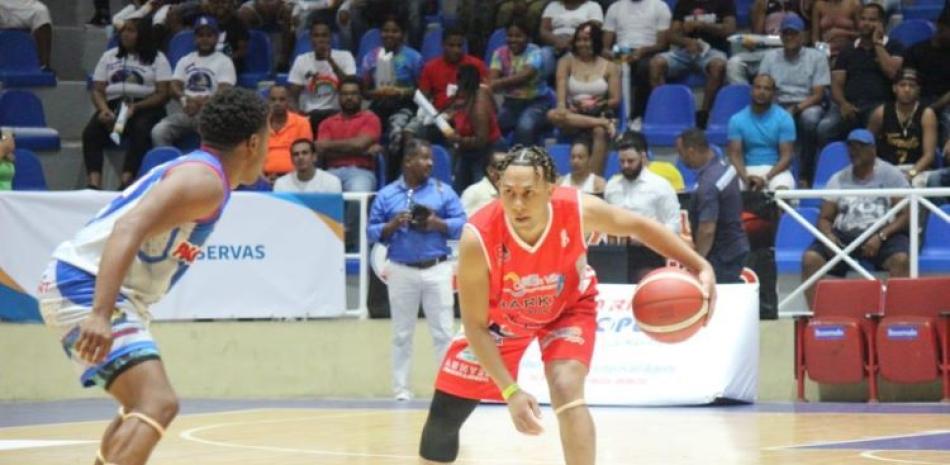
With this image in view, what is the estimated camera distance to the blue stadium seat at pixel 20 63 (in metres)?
19.7

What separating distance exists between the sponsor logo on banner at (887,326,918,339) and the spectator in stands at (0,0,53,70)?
10796mm

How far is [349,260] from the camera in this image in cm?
1603

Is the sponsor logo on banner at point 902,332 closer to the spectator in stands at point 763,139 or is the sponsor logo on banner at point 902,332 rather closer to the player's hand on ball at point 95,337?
the spectator in stands at point 763,139

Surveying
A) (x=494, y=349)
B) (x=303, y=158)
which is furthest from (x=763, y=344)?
(x=494, y=349)

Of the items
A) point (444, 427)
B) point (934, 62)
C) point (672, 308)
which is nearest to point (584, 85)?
point (934, 62)

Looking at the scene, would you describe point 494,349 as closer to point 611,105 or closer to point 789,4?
point 611,105

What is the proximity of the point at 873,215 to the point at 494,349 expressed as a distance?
8.60m

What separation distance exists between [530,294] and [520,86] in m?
10.3

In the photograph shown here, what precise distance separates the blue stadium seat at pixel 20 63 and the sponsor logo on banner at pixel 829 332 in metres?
9.94

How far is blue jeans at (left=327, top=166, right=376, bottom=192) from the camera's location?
16300 mm

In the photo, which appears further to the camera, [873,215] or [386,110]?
[386,110]

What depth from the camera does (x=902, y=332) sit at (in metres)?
14.2

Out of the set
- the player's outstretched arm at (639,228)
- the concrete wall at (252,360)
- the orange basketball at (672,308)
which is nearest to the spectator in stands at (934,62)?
the concrete wall at (252,360)

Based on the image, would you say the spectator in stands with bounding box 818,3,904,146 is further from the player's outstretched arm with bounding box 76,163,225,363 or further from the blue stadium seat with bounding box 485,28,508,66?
the player's outstretched arm with bounding box 76,163,225,363
